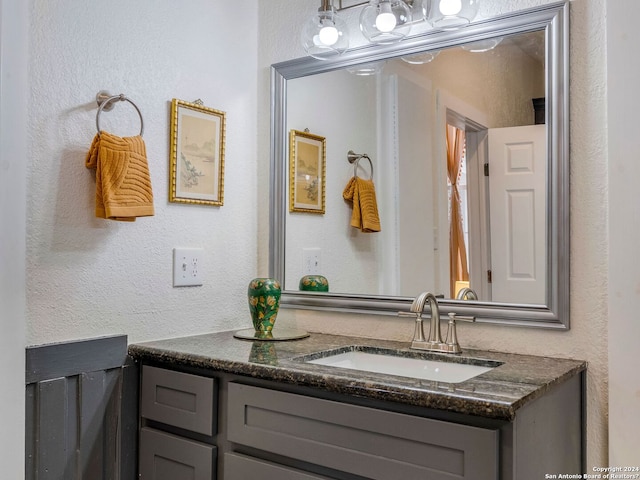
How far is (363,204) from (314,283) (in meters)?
0.31

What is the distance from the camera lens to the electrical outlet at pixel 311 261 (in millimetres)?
1884

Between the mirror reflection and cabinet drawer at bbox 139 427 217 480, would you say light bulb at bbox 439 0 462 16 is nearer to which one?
the mirror reflection

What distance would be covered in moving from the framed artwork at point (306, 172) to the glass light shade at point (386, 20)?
0.38m

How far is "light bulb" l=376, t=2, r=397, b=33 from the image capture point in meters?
1.62

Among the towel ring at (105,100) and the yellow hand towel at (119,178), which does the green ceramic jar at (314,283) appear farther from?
the towel ring at (105,100)

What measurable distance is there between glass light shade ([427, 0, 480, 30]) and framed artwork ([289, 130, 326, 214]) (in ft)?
1.66

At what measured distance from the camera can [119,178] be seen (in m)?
1.48

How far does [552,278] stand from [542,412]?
1.27 feet

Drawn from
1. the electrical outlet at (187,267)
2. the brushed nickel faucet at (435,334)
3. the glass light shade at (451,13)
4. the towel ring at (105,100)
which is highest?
the glass light shade at (451,13)

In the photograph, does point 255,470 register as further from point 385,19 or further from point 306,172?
point 385,19

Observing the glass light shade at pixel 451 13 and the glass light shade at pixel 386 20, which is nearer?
the glass light shade at pixel 451 13

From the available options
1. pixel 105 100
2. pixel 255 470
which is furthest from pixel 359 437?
pixel 105 100

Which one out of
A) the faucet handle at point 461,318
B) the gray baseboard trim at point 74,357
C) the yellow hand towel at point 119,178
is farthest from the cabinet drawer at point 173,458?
the faucet handle at point 461,318

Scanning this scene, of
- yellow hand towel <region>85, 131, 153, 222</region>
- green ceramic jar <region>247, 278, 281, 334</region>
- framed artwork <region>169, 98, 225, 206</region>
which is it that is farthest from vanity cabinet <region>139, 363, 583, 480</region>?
framed artwork <region>169, 98, 225, 206</region>
